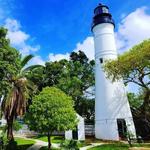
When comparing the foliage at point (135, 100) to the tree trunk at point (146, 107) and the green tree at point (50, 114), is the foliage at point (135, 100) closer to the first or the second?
the tree trunk at point (146, 107)

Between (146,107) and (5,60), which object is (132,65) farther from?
(5,60)

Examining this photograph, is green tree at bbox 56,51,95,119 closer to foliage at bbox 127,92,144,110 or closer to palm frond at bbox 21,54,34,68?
foliage at bbox 127,92,144,110

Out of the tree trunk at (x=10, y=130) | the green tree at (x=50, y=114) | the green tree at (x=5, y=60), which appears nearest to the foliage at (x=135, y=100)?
the green tree at (x=50, y=114)

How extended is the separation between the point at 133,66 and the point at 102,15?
27.7 feet

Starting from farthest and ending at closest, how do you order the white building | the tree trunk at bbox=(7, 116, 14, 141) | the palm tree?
1. the white building
2. the palm tree
3. the tree trunk at bbox=(7, 116, 14, 141)

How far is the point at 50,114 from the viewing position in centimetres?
2294

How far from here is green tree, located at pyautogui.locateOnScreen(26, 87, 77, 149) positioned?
22.7 metres

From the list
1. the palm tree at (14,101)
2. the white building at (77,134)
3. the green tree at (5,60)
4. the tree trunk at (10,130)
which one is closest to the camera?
the green tree at (5,60)

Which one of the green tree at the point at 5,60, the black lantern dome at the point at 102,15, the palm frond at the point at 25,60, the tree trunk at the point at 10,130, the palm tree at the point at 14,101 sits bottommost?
the tree trunk at the point at 10,130

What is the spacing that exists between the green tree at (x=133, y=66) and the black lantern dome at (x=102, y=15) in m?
5.62

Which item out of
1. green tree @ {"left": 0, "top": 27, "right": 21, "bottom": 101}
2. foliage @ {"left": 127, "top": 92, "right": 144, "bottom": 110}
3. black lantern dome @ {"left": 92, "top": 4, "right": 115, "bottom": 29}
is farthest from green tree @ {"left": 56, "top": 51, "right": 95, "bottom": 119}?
green tree @ {"left": 0, "top": 27, "right": 21, "bottom": 101}

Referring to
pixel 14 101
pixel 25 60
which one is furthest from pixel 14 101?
pixel 25 60

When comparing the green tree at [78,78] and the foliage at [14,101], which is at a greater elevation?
the green tree at [78,78]

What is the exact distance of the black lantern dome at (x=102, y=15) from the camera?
3272cm
